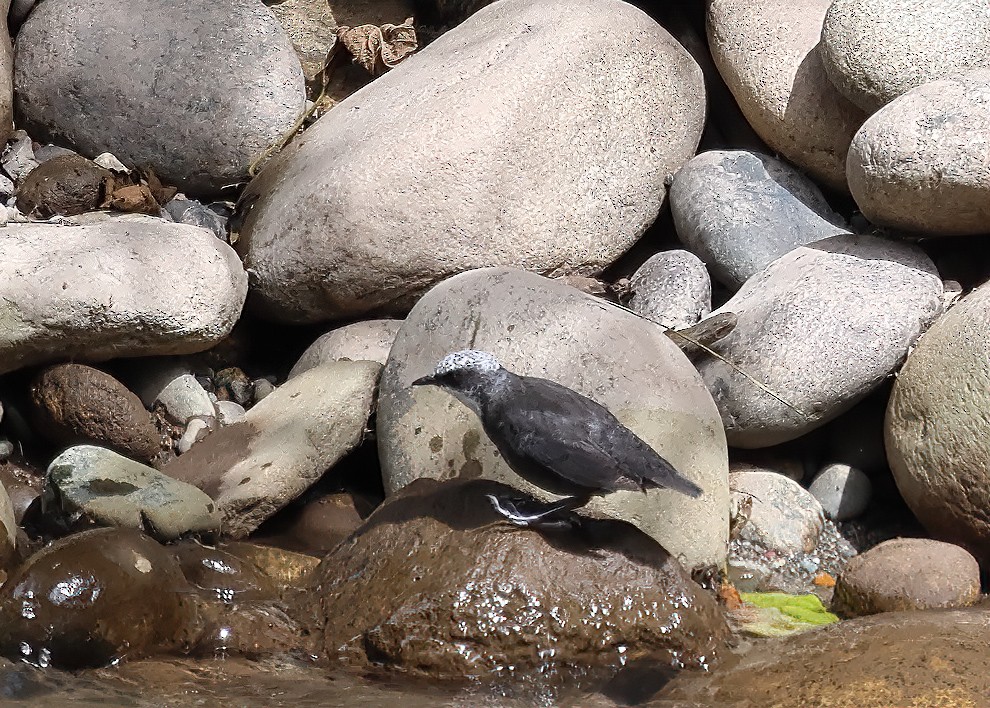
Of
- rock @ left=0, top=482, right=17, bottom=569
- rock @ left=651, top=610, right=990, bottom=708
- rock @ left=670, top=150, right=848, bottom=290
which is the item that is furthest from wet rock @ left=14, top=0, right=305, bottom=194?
rock @ left=651, top=610, right=990, bottom=708

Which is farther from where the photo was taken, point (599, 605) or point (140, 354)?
point (140, 354)

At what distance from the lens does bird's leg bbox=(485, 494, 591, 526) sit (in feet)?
14.2

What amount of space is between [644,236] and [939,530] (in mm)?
2567

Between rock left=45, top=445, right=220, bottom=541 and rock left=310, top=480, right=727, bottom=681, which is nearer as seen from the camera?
rock left=310, top=480, right=727, bottom=681

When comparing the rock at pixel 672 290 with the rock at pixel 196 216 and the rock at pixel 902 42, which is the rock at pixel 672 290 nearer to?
the rock at pixel 902 42

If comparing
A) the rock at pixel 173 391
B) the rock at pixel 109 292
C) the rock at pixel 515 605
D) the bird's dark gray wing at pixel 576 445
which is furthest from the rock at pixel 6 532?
the bird's dark gray wing at pixel 576 445

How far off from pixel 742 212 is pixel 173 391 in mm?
3163

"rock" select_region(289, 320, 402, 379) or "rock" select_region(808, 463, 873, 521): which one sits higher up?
"rock" select_region(289, 320, 402, 379)

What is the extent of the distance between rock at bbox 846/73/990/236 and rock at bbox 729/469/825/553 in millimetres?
1460

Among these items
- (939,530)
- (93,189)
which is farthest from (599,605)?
(93,189)

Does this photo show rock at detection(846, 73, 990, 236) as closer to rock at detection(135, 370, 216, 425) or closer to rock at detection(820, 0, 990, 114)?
rock at detection(820, 0, 990, 114)

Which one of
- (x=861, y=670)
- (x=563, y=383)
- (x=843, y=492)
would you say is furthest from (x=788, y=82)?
(x=861, y=670)

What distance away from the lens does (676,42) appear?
735cm

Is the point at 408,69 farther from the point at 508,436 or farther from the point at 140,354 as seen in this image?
the point at 508,436
